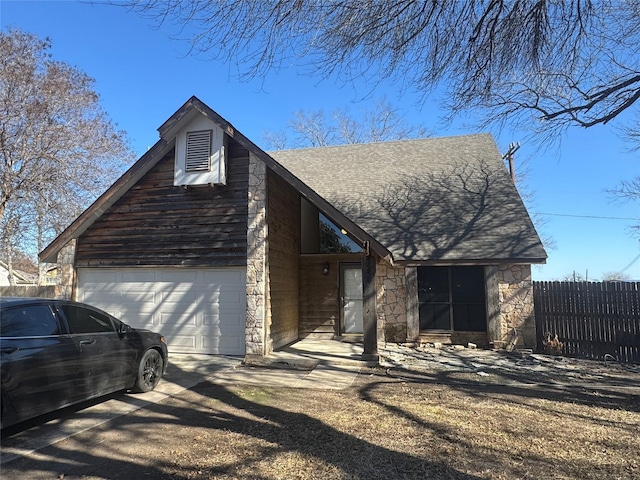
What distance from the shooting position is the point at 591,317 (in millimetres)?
9562

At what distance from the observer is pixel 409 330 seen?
10938mm

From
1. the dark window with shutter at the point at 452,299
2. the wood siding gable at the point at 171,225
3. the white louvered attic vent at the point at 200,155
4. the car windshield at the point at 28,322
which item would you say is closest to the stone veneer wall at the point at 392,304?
the dark window with shutter at the point at 452,299

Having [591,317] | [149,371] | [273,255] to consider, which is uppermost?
[273,255]

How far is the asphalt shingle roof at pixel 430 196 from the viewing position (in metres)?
10.7

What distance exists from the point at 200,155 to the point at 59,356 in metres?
5.66

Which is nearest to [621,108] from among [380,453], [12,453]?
[380,453]

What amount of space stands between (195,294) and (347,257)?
4.76m

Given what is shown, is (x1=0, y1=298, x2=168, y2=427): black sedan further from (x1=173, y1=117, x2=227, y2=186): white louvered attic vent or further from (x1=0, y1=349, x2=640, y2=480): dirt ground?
(x1=173, y1=117, x2=227, y2=186): white louvered attic vent

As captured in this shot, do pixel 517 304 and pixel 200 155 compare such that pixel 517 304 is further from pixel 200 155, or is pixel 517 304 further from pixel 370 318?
pixel 200 155

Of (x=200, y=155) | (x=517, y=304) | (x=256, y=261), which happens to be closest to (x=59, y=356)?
(x=256, y=261)

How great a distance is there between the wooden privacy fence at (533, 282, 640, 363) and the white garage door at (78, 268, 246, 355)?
7.69 metres

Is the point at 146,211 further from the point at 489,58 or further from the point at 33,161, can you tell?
the point at 33,161

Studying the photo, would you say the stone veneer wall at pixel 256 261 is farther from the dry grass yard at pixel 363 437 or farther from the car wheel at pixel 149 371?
the car wheel at pixel 149 371

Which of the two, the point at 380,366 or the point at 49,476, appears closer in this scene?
the point at 49,476
